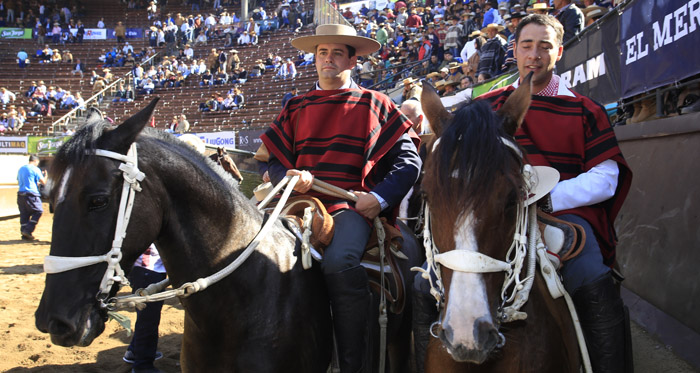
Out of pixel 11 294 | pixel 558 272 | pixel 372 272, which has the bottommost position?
pixel 11 294

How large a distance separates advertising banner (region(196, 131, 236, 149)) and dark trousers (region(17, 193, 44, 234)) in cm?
1100

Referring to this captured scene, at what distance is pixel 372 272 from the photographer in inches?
130

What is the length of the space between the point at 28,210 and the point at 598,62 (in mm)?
11978

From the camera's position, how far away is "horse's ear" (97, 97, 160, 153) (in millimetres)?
2283

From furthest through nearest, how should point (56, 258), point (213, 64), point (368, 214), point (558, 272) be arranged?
point (213, 64) → point (368, 214) → point (558, 272) → point (56, 258)

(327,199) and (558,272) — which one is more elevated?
(327,199)

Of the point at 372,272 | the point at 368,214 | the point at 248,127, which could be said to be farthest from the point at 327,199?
the point at 248,127

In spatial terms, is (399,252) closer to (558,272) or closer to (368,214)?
(368,214)

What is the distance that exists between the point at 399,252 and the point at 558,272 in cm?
125

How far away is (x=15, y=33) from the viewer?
130 feet

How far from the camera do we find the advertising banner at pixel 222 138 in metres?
23.3

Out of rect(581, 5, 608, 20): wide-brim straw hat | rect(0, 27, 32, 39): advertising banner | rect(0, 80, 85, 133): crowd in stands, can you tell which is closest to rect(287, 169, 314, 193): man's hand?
rect(581, 5, 608, 20): wide-brim straw hat

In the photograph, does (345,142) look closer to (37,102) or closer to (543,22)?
(543,22)

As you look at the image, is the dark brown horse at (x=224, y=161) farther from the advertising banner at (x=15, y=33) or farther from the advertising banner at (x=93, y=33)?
the advertising banner at (x=15, y=33)
